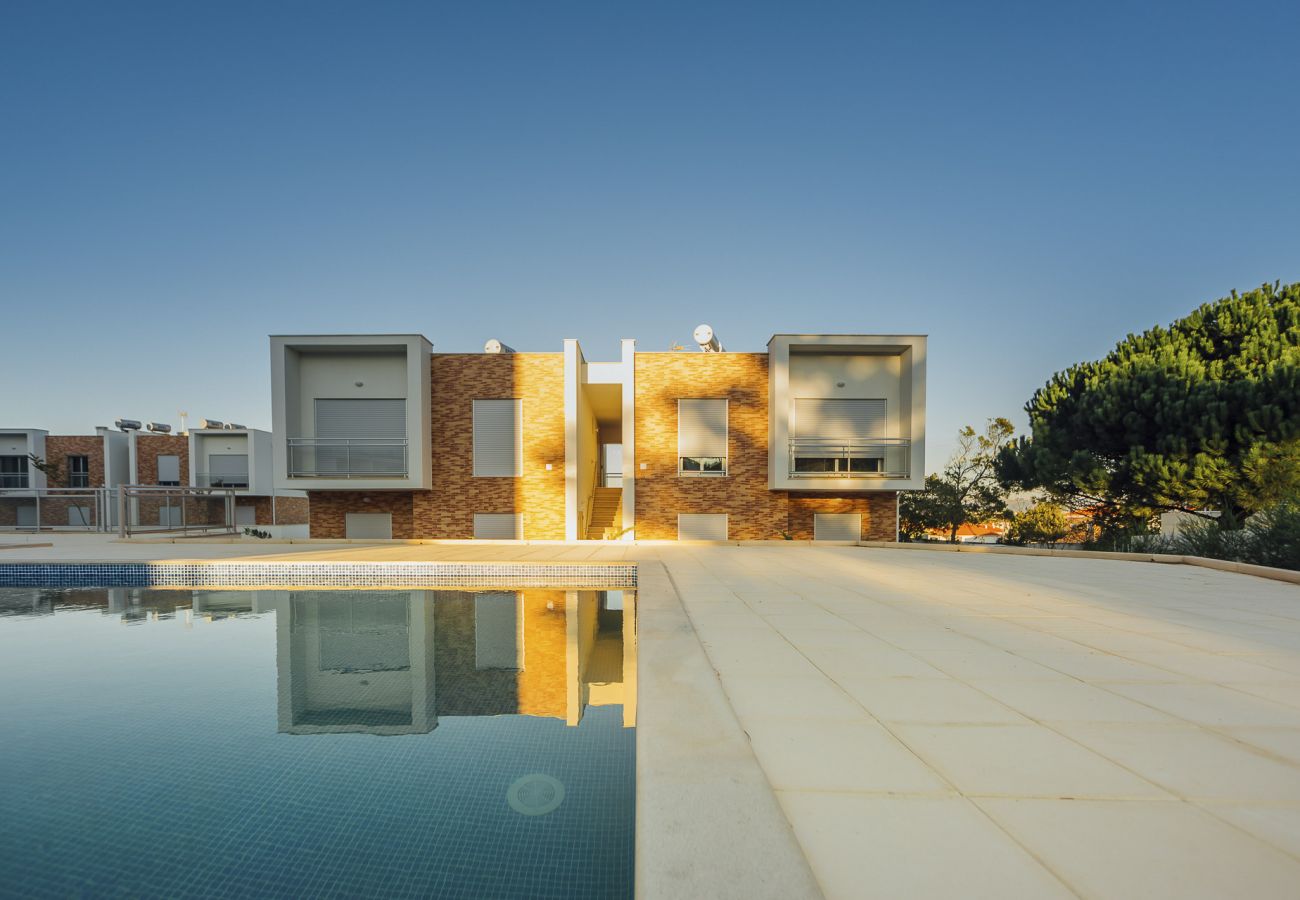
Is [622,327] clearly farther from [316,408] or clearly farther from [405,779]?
[405,779]

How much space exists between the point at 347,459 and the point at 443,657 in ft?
37.8

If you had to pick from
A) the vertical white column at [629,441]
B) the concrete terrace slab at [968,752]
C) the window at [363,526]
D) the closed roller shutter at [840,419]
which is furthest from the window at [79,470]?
the concrete terrace slab at [968,752]

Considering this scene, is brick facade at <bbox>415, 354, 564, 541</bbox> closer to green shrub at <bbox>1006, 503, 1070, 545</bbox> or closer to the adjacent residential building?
the adjacent residential building

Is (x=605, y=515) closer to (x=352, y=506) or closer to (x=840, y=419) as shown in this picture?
(x=352, y=506)

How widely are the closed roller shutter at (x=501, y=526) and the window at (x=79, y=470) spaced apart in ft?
88.9

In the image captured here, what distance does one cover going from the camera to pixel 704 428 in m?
14.9

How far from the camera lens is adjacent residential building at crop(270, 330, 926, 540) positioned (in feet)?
48.2

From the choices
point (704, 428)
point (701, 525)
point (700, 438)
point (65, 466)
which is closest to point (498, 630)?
point (701, 525)

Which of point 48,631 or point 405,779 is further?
point 48,631

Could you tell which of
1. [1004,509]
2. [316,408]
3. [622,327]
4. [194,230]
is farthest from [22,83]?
[1004,509]

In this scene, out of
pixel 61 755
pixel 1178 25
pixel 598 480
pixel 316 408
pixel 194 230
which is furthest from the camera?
pixel 598 480

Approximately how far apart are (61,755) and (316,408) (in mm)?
13520

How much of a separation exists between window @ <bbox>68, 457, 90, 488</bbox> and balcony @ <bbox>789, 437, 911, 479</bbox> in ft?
117

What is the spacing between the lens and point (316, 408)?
49.0 feet
